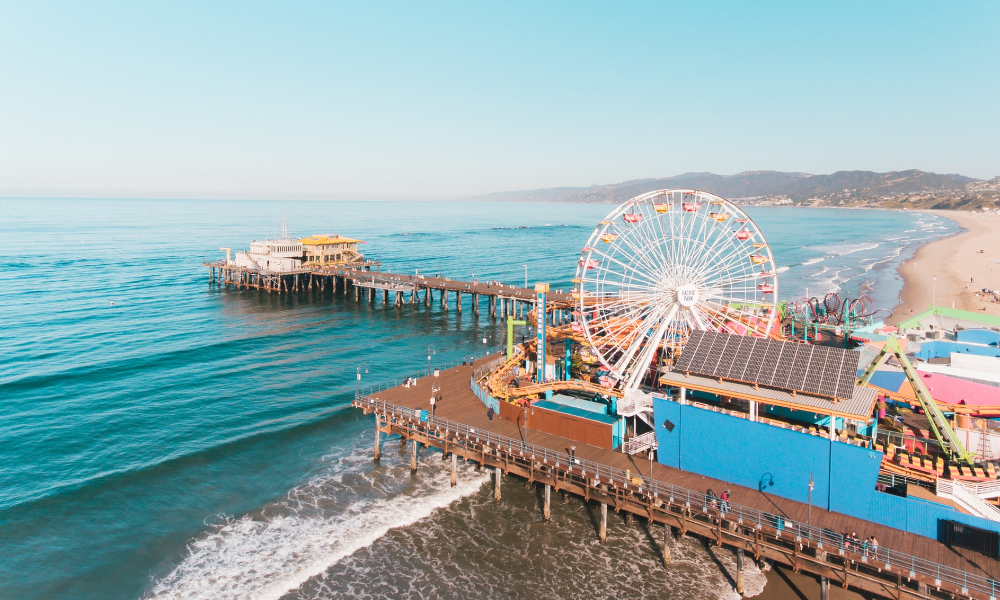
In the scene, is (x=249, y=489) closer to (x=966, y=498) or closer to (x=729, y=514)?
(x=729, y=514)

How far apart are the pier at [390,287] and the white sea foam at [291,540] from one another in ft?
153

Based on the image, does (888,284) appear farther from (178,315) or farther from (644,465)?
(178,315)

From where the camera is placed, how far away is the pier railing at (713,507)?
858 inches

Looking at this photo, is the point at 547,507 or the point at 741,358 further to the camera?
the point at 547,507

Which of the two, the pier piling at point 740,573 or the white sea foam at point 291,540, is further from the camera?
the white sea foam at point 291,540

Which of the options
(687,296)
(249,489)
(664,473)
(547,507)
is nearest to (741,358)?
(664,473)

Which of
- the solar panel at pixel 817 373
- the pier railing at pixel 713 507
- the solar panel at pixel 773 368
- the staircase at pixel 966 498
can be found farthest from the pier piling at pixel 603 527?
the staircase at pixel 966 498

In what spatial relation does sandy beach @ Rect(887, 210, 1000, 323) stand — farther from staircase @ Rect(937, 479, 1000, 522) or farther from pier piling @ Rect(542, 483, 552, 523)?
pier piling @ Rect(542, 483, 552, 523)

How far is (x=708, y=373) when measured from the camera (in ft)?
102

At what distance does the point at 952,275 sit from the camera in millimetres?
104312

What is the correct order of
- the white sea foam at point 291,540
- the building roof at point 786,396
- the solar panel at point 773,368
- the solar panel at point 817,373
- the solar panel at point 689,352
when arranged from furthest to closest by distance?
1. the solar panel at point 689,352
2. the solar panel at point 773,368
3. the solar panel at point 817,373
4. the white sea foam at point 291,540
5. the building roof at point 786,396

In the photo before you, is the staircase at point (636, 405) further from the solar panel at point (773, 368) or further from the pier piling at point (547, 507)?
the solar panel at point (773, 368)

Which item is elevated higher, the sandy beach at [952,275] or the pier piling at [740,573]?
the sandy beach at [952,275]

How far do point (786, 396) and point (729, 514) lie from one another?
21.6 feet
